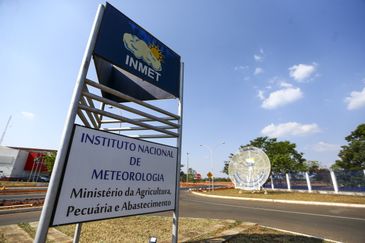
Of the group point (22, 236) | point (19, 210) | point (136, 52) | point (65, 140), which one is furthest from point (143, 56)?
point (19, 210)

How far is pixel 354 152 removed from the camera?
36.9 meters

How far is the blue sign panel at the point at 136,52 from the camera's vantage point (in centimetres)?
230

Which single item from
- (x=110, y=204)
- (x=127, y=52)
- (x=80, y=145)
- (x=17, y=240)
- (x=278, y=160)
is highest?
(x=278, y=160)

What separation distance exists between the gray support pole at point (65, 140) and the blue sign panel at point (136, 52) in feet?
0.23

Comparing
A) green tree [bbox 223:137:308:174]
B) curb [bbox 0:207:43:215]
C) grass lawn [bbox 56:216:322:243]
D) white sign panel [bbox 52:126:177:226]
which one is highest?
green tree [bbox 223:137:308:174]

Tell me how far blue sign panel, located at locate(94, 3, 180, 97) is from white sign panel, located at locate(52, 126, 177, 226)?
0.95m

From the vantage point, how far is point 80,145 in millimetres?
1916

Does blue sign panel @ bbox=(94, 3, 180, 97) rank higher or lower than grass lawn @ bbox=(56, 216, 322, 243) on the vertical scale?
higher

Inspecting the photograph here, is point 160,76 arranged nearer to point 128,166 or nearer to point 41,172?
point 128,166

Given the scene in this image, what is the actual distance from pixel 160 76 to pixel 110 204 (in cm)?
196

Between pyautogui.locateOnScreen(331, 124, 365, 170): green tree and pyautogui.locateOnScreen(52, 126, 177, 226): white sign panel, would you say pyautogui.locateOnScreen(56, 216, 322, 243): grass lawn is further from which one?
pyautogui.locateOnScreen(331, 124, 365, 170): green tree

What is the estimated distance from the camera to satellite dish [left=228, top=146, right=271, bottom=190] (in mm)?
20750

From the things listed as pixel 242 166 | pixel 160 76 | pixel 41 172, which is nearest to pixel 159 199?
pixel 160 76

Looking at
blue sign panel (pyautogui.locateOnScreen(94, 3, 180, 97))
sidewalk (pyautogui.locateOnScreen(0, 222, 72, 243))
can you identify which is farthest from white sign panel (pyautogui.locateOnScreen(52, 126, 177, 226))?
sidewalk (pyautogui.locateOnScreen(0, 222, 72, 243))
